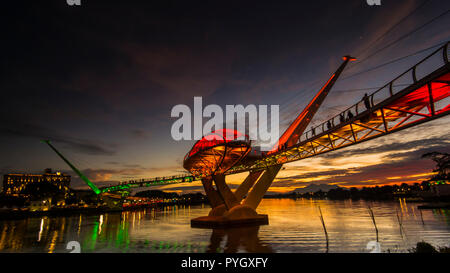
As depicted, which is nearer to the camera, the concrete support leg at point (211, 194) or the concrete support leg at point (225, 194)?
the concrete support leg at point (225, 194)

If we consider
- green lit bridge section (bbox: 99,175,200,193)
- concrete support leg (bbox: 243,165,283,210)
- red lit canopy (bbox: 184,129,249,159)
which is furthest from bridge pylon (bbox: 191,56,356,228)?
green lit bridge section (bbox: 99,175,200,193)

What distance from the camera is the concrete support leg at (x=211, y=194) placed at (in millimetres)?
45147

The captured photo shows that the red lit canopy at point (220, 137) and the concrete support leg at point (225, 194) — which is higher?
the red lit canopy at point (220, 137)

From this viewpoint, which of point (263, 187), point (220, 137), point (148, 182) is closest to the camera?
point (220, 137)

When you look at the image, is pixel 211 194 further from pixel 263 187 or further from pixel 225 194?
pixel 263 187

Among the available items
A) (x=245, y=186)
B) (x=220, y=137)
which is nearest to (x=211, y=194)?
(x=245, y=186)

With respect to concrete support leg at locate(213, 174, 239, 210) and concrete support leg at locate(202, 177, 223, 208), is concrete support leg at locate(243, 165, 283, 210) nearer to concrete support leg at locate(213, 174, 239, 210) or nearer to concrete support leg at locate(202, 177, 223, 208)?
concrete support leg at locate(213, 174, 239, 210)

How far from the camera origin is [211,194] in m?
46.4

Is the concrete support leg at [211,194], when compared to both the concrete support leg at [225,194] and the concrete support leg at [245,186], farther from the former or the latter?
the concrete support leg at [225,194]

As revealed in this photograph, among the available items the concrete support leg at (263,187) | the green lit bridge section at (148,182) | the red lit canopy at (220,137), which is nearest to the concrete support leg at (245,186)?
the concrete support leg at (263,187)
